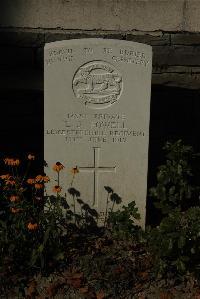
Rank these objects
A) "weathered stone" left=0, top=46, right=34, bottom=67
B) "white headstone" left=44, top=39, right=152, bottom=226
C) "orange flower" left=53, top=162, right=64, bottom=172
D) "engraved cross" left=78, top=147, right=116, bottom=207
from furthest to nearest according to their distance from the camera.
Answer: "weathered stone" left=0, top=46, right=34, bottom=67
"engraved cross" left=78, top=147, right=116, bottom=207
"white headstone" left=44, top=39, right=152, bottom=226
"orange flower" left=53, top=162, right=64, bottom=172

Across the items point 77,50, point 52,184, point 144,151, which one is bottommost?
point 52,184

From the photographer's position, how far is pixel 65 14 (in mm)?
5375

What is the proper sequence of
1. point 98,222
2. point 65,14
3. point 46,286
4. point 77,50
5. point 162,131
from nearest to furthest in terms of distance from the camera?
1. point 46,286
2. point 77,50
3. point 98,222
4. point 65,14
5. point 162,131

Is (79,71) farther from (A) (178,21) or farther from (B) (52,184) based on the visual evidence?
(A) (178,21)

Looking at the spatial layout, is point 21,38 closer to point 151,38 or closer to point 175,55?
point 151,38

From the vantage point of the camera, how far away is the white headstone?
424 centimetres

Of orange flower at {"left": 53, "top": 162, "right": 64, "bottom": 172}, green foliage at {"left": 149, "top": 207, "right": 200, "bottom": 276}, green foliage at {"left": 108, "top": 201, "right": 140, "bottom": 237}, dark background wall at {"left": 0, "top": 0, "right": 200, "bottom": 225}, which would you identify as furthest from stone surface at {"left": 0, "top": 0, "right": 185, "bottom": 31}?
green foliage at {"left": 149, "top": 207, "right": 200, "bottom": 276}

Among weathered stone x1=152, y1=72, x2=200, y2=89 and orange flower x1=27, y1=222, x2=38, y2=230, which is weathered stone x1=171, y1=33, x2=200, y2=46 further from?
orange flower x1=27, y1=222, x2=38, y2=230

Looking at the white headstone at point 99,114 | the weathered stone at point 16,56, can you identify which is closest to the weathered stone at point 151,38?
the weathered stone at point 16,56

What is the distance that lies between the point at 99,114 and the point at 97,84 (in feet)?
0.78

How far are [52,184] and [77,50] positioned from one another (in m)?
1.08

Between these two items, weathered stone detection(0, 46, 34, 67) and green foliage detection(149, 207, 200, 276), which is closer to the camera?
green foliage detection(149, 207, 200, 276)

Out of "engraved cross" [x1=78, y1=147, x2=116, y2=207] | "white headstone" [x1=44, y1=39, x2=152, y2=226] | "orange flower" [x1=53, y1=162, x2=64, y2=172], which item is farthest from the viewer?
"engraved cross" [x1=78, y1=147, x2=116, y2=207]

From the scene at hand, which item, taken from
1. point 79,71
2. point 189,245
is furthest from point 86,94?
point 189,245
